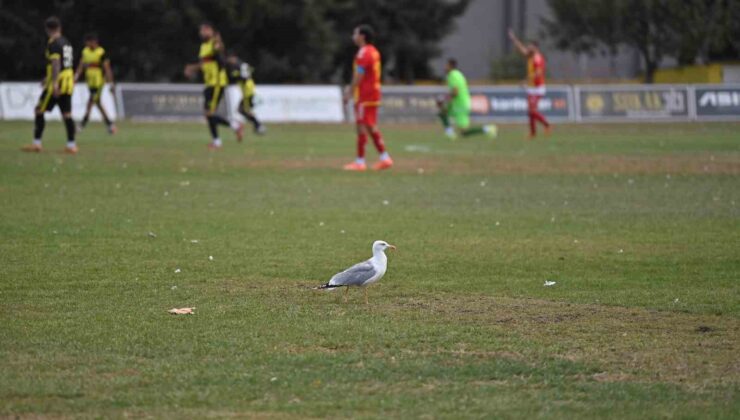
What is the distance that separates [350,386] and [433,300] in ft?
8.58

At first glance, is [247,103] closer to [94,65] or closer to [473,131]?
[94,65]

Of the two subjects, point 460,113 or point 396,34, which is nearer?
point 460,113

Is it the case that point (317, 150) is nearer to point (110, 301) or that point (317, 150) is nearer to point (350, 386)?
point (110, 301)

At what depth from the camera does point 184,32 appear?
55.6 metres

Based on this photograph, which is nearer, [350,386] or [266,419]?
[266,419]

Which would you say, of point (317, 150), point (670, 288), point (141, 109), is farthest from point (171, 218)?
point (141, 109)

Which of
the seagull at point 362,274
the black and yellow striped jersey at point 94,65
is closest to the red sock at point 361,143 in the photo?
the black and yellow striped jersey at point 94,65

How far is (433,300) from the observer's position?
358 inches

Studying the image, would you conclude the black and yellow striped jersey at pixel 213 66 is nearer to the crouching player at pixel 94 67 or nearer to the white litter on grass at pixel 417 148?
the crouching player at pixel 94 67

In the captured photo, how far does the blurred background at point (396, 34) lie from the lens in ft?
175

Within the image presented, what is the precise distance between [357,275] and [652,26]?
170 ft

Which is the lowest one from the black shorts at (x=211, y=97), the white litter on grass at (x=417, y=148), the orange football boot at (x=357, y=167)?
the white litter on grass at (x=417, y=148)

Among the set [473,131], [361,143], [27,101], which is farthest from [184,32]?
[361,143]

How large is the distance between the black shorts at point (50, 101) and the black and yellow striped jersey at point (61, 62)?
0.11 metres
